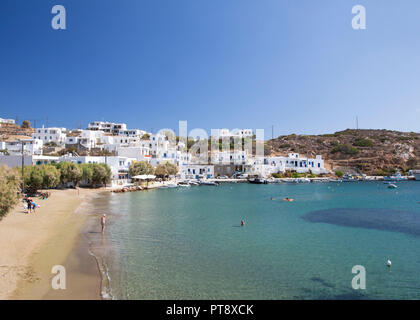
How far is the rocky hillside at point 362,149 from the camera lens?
11041 centimetres

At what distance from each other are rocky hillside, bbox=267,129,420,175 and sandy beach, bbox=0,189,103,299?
10432cm

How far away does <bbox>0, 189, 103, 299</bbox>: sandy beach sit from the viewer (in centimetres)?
1043

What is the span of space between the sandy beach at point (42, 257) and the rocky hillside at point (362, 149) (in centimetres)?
10432

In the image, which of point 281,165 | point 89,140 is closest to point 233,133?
point 281,165

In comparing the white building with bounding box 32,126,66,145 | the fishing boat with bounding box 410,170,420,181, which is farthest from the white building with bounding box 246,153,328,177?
the white building with bounding box 32,126,66,145

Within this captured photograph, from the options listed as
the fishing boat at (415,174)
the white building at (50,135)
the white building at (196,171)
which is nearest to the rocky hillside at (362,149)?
the fishing boat at (415,174)

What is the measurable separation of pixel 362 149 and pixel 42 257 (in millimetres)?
127944

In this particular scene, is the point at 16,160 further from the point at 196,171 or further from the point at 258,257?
the point at 196,171

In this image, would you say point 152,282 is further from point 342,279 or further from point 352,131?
point 352,131

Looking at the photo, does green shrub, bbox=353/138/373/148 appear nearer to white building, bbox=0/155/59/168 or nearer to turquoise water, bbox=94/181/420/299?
turquoise water, bbox=94/181/420/299

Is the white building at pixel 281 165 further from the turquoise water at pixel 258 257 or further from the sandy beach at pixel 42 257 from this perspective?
the sandy beach at pixel 42 257

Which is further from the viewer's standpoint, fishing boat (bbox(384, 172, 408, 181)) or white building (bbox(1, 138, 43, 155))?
fishing boat (bbox(384, 172, 408, 181))

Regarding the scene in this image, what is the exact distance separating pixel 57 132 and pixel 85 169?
47.7 m
